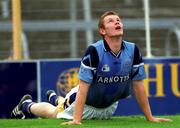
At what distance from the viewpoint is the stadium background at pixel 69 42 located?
9.98 meters

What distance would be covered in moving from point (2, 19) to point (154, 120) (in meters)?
6.99

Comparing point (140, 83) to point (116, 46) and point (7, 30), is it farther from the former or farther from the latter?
point (7, 30)

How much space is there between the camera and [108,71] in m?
5.76

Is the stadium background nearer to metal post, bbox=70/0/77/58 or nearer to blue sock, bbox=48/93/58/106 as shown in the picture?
metal post, bbox=70/0/77/58

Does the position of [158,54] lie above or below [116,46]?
below

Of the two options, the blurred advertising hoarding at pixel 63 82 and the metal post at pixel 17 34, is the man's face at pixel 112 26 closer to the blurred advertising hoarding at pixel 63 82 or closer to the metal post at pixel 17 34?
the blurred advertising hoarding at pixel 63 82

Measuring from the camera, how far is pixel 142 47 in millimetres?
11445

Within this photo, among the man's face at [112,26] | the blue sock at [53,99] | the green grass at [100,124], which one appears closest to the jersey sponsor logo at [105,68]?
the man's face at [112,26]

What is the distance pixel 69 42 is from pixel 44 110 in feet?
17.7

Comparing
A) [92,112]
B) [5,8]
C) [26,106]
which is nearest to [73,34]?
[5,8]

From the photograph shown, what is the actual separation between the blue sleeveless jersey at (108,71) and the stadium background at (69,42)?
4031 mm

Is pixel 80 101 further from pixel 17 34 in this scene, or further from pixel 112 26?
pixel 17 34

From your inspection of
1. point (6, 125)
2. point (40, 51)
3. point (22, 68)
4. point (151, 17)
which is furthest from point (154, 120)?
point (151, 17)

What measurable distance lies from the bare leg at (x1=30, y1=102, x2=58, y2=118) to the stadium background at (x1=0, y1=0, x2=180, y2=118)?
2.98 meters
